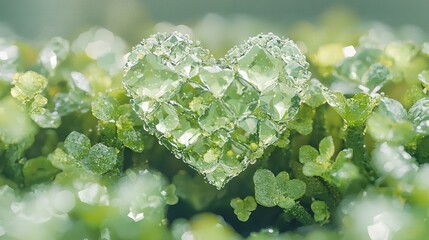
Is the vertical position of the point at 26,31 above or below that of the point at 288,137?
below

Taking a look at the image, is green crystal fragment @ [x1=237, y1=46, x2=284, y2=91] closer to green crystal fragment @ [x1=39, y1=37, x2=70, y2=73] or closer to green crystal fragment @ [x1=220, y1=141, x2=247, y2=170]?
green crystal fragment @ [x1=220, y1=141, x2=247, y2=170]

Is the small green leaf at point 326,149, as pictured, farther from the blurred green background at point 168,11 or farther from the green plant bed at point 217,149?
the blurred green background at point 168,11

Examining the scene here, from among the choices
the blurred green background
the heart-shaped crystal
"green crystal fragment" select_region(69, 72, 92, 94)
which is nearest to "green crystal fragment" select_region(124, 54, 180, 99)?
the heart-shaped crystal

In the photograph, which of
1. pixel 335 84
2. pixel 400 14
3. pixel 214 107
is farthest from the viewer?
pixel 400 14

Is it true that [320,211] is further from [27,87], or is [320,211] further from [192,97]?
[27,87]

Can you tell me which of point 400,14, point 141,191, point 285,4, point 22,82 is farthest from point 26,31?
point 141,191

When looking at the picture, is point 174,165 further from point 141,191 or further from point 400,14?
point 400,14
